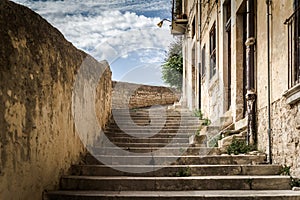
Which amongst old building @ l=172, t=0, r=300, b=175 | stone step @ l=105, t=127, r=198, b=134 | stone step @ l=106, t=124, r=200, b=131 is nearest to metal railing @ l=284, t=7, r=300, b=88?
old building @ l=172, t=0, r=300, b=175

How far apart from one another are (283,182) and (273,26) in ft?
6.71

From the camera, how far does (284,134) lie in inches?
191

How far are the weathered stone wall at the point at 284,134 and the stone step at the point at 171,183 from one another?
0.29 metres

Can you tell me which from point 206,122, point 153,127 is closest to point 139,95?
point 206,122

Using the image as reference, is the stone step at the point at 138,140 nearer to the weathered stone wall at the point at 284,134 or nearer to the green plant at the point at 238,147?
the green plant at the point at 238,147

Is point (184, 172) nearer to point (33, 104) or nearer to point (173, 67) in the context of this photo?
point (33, 104)

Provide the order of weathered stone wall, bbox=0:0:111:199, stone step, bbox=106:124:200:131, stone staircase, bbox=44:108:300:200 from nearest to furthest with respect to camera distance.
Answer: weathered stone wall, bbox=0:0:111:199, stone staircase, bbox=44:108:300:200, stone step, bbox=106:124:200:131

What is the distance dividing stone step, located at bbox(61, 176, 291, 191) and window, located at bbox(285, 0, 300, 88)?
1.19 metres

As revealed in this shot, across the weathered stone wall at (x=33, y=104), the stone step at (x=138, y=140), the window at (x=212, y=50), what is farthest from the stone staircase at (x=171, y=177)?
the window at (x=212, y=50)

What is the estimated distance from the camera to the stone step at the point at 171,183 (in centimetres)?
477

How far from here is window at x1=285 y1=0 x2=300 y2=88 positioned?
4559 mm

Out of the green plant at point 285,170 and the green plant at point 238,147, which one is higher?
the green plant at point 238,147

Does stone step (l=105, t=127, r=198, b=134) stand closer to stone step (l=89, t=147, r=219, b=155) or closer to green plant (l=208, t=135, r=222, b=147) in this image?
green plant (l=208, t=135, r=222, b=147)

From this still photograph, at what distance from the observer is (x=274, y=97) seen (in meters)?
5.25
